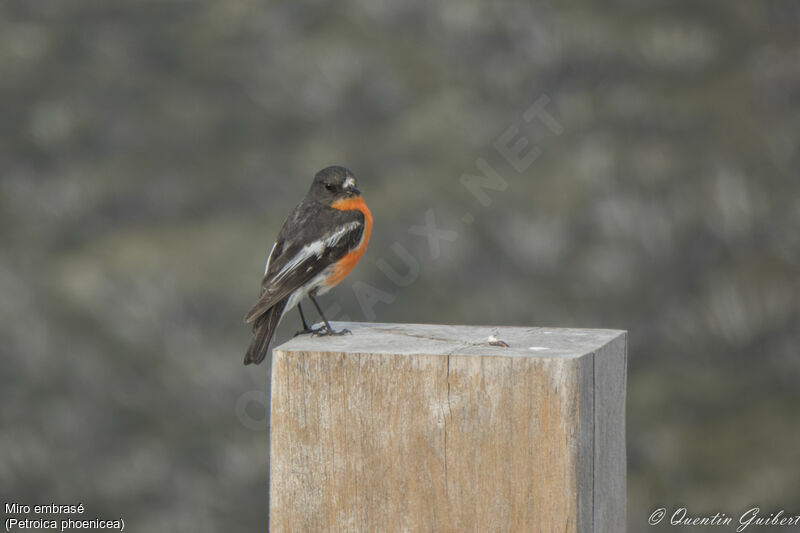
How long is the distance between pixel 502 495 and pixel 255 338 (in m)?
1.50

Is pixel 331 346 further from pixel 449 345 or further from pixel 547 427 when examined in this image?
pixel 547 427

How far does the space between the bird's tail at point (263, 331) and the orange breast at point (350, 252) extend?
0.26 meters

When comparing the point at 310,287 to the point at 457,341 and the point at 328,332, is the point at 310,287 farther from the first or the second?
the point at 457,341

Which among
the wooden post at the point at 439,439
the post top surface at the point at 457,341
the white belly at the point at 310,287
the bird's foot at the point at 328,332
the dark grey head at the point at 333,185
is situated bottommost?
the wooden post at the point at 439,439

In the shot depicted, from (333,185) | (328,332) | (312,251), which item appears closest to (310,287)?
(312,251)

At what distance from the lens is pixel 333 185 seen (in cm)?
433

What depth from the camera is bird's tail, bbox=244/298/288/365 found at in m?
3.60

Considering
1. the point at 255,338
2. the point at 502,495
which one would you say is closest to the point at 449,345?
the point at 502,495

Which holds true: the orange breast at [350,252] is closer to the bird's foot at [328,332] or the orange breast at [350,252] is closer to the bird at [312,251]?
the bird at [312,251]

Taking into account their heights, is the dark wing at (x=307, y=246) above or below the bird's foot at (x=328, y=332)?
above

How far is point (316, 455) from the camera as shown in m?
2.55

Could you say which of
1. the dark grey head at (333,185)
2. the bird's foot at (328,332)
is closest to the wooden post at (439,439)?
the bird's foot at (328,332)

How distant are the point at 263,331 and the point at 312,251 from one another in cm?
39

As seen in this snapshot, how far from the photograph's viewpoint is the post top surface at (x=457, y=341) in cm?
257
